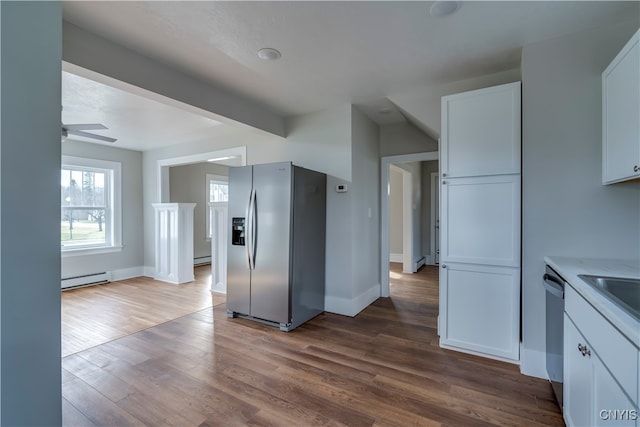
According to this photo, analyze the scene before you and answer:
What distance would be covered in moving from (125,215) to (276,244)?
4175 millimetres

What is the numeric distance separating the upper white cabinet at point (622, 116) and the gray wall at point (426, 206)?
4.84m

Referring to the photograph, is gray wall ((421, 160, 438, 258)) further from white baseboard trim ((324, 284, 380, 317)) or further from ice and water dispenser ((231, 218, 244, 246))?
ice and water dispenser ((231, 218, 244, 246))

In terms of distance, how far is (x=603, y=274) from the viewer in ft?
5.32

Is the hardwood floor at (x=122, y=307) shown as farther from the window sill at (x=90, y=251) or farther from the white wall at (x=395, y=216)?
the white wall at (x=395, y=216)

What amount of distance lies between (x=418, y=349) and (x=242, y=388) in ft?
5.16

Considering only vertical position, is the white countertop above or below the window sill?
above

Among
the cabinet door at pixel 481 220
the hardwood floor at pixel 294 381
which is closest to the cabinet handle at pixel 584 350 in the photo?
the hardwood floor at pixel 294 381

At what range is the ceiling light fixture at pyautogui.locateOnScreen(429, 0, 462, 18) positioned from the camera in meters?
1.77

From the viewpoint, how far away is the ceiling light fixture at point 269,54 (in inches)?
90.2

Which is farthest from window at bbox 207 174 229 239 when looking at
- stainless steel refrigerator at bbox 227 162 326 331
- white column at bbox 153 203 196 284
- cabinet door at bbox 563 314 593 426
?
cabinet door at bbox 563 314 593 426

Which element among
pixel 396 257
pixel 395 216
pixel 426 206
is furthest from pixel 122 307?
pixel 426 206

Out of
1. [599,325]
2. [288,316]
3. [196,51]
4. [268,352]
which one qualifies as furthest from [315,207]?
[599,325]

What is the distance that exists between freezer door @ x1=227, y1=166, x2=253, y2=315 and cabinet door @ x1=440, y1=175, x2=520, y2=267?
210 cm

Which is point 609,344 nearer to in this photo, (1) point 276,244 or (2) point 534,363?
(2) point 534,363
